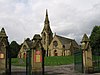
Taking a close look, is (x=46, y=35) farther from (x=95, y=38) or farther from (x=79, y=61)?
(x=79, y=61)

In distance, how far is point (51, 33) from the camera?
10344cm

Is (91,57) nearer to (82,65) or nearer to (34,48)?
(82,65)

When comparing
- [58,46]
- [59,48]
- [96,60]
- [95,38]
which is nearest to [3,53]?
[96,60]

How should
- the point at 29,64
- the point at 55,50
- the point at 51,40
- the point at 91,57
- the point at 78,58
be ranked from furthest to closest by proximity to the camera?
the point at 51,40
the point at 55,50
the point at 78,58
the point at 91,57
the point at 29,64

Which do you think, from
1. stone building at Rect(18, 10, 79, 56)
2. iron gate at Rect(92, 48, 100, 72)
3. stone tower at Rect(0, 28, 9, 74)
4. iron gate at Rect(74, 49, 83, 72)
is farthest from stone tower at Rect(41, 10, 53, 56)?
stone tower at Rect(0, 28, 9, 74)

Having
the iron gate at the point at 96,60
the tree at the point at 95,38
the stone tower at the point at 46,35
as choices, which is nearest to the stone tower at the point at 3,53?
the iron gate at the point at 96,60

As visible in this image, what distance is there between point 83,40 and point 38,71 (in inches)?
268

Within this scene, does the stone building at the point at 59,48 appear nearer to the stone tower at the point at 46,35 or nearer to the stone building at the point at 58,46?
A: the stone building at the point at 58,46

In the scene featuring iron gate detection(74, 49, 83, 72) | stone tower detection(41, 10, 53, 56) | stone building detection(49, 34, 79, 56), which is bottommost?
iron gate detection(74, 49, 83, 72)

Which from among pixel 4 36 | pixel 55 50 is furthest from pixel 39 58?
pixel 55 50

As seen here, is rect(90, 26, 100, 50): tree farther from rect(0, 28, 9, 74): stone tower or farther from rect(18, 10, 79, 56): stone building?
rect(0, 28, 9, 74): stone tower

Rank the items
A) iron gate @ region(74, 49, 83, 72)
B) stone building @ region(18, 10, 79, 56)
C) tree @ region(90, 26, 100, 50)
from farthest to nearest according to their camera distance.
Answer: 1. stone building @ region(18, 10, 79, 56)
2. tree @ region(90, 26, 100, 50)
3. iron gate @ region(74, 49, 83, 72)

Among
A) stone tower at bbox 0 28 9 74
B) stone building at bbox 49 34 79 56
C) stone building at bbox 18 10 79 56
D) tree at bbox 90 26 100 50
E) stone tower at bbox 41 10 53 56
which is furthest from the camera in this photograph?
stone tower at bbox 41 10 53 56

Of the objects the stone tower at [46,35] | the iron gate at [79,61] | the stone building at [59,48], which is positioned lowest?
the iron gate at [79,61]
